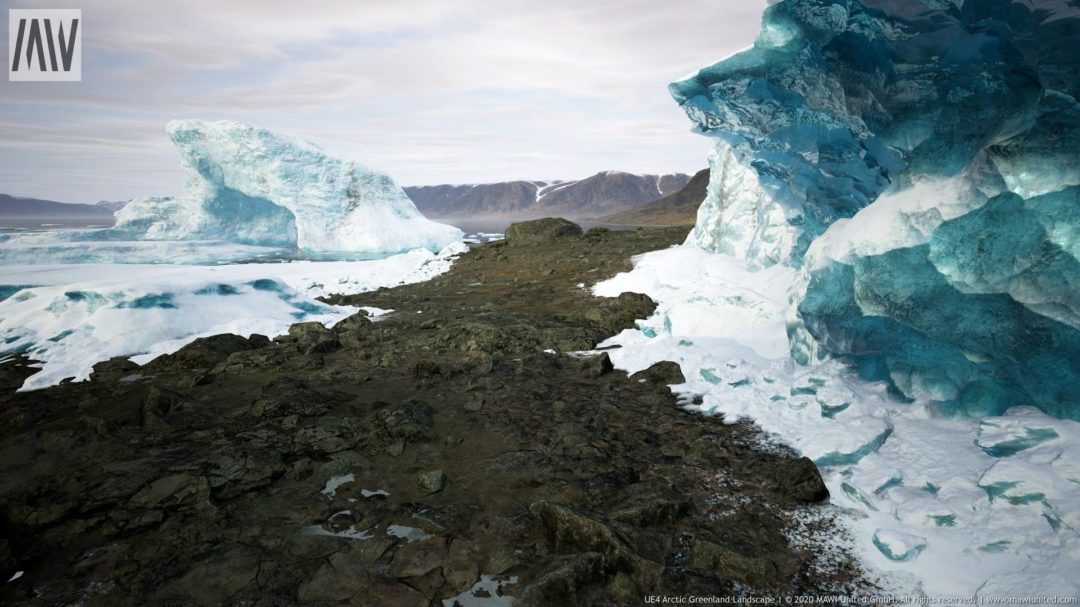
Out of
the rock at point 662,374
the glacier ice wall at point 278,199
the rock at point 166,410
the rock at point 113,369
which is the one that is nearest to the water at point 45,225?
the glacier ice wall at point 278,199

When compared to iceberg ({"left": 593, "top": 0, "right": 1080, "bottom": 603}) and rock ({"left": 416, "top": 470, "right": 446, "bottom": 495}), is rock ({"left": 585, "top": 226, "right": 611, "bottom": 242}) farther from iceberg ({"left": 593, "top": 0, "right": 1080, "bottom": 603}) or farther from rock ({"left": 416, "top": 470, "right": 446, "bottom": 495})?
rock ({"left": 416, "top": 470, "right": 446, "bottom": 495})

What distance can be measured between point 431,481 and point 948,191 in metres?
5.76

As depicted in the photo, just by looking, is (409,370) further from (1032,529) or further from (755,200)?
(755,200)

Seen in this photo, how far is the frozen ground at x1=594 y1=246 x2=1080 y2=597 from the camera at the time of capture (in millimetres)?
3662

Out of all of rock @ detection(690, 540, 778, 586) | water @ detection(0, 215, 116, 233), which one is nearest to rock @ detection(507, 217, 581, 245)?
rock @ detection(690, 540, 778, 586)

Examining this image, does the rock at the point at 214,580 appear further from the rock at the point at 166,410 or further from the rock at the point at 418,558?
the rock at the point at 166,410

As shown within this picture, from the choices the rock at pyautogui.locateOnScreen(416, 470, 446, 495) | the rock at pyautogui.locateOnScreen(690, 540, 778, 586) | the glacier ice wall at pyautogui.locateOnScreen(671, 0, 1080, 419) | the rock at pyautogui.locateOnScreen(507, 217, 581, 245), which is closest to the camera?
the rock at pyautogui.locateOnScreen(690, 540, 778, 586)

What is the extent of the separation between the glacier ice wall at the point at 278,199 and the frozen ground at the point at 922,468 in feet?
102

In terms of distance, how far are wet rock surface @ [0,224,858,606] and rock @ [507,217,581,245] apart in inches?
685

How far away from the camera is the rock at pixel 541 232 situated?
2601 centimetres

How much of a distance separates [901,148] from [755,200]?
690 centimetres

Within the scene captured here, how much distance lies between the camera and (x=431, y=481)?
5098 mm

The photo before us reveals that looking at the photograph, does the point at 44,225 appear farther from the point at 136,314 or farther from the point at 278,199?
the point at 136,314

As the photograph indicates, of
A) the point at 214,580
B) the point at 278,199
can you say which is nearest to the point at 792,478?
the point at 214,580
